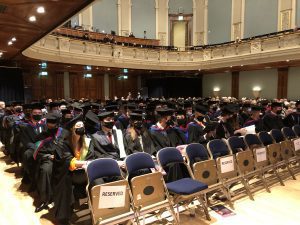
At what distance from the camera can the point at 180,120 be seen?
5.60m

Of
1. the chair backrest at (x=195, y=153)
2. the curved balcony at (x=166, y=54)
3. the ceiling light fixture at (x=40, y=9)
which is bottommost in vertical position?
the chair backrest at (x=195, y=153)

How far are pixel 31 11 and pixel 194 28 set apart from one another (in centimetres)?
1733

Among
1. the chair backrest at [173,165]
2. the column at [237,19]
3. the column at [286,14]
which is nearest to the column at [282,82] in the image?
the column at [286,14]

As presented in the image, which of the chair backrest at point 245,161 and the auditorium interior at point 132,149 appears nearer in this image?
the auditorium interior at point 132,149

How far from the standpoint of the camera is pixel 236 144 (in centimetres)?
508

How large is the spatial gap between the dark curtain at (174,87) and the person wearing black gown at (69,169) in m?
16.8

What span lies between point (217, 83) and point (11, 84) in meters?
13.8

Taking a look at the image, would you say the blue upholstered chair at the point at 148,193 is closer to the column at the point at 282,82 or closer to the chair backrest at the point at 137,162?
the chair backrest at the point at 137,162

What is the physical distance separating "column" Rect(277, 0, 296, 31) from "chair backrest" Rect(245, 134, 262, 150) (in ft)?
43.4

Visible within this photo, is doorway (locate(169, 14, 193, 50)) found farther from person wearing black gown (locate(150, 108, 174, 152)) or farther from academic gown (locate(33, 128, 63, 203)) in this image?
academic gown (locate(33, 128, 63, 203))

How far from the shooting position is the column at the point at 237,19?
1844 centimetres

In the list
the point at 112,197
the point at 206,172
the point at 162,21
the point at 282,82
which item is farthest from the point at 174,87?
the point at 112,197

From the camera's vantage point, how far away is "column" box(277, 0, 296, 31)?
15.7 m

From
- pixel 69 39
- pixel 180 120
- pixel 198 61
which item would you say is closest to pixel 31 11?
pixel 180 120
